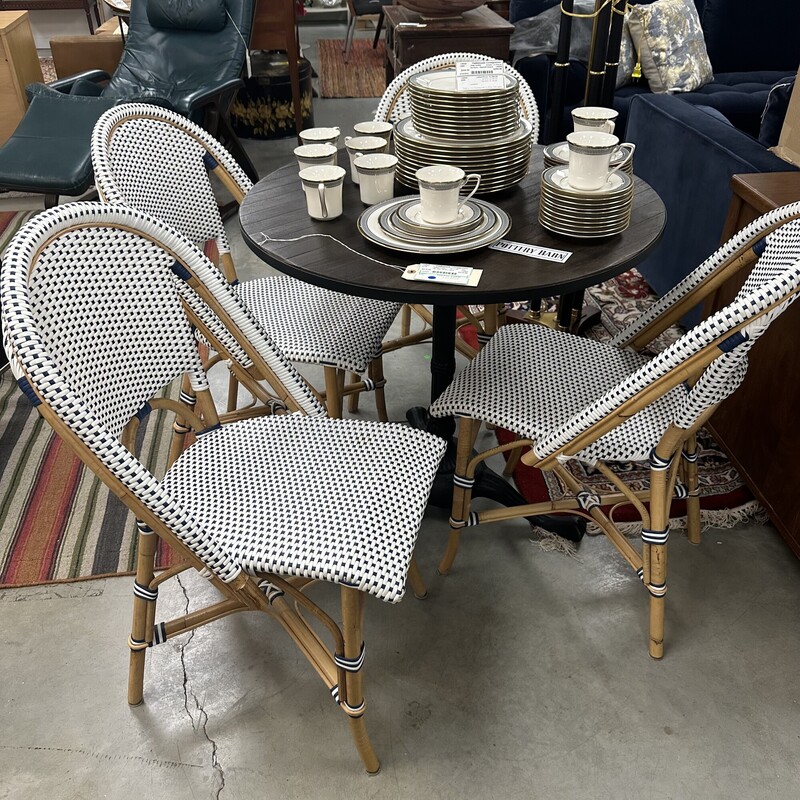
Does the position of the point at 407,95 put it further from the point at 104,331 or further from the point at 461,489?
the point at 104,331

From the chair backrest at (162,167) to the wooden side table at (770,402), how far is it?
1239 millimetres

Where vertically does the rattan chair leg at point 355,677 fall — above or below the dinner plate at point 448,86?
below

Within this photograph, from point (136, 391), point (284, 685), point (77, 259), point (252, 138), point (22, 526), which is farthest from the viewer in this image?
point (252, 138)

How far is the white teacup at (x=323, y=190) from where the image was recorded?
1.46 metres

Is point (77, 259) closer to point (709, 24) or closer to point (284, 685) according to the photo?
point (284, 685)

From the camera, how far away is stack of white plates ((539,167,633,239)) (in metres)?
1.36

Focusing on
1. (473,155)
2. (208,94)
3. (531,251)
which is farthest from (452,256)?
(208,94)

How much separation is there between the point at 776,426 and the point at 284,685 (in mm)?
1235

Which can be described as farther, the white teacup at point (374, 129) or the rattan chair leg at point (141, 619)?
the white teacup at point (374, 129)

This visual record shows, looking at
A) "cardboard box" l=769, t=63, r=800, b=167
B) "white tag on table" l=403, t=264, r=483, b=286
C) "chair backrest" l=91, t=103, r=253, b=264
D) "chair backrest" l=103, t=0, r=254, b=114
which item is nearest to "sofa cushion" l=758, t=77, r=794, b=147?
"cardboard box" l=769, t=63, r=800, b=167

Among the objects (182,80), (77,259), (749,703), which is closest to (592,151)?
(77,259)

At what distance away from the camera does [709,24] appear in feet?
13.1

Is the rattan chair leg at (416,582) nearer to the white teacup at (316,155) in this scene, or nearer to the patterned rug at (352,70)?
the white teacup at (316,155)

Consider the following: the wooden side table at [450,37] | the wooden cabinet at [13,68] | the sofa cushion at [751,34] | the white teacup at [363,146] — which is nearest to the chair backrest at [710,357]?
the white teacup at [363,146]
